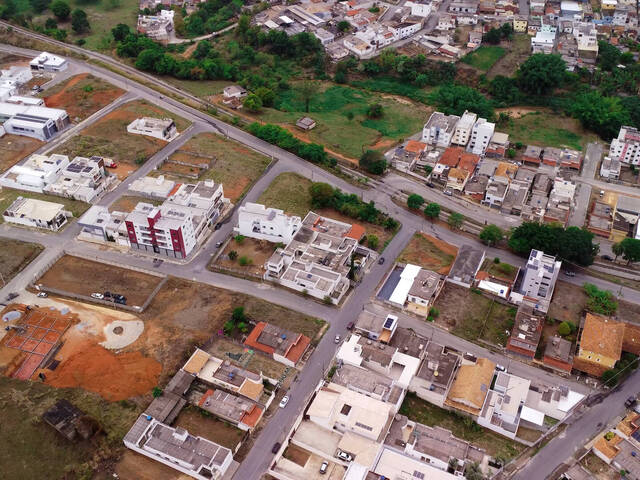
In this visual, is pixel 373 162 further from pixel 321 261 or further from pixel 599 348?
pixel 599 348

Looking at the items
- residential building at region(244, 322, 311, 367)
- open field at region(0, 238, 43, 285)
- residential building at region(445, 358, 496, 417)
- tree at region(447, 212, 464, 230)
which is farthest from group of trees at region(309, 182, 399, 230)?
open field at region(0, 238, 43, 285)

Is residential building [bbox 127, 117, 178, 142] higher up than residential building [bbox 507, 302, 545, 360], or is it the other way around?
residential building [bbox 127, 117, 178, 142]

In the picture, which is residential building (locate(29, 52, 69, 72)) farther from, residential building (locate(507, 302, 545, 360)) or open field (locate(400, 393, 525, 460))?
residential building (locate(507, 302, 545, 360))

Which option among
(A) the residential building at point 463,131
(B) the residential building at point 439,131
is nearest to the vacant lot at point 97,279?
(B) the residential building at point 439,131

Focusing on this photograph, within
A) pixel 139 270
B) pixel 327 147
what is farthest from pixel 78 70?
pixel 139 270

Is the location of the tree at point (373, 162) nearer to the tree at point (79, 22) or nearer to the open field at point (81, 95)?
the open field at point (81, 95)

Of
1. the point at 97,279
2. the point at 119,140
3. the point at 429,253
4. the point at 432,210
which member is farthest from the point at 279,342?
the point at 119,140
